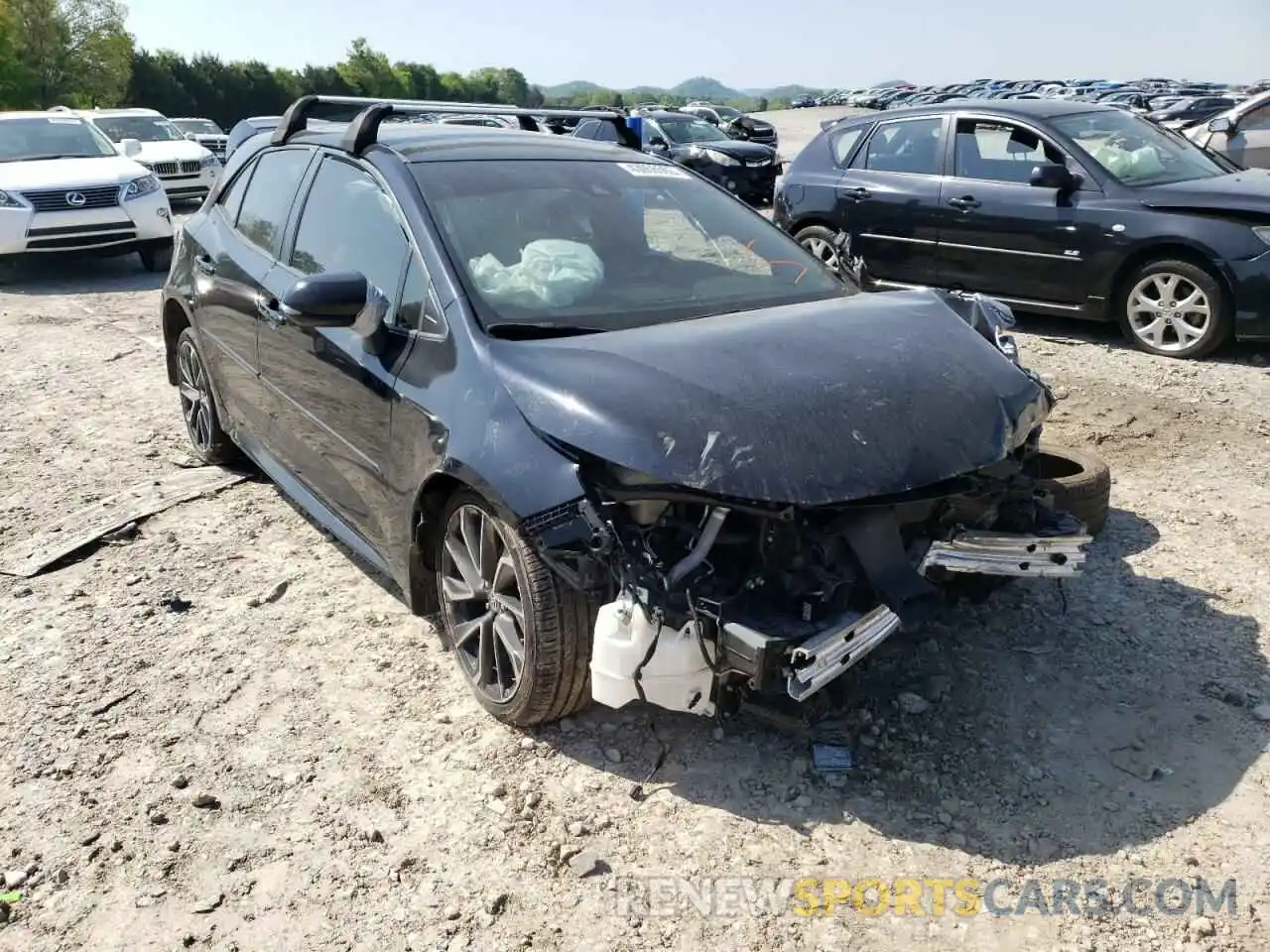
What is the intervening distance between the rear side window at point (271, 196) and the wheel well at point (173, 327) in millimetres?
954

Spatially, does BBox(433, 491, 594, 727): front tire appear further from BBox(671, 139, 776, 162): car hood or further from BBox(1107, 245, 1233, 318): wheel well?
BBox(671, 139, 776, 162): car hood

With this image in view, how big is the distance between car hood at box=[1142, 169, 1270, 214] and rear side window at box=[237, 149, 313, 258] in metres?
5.69

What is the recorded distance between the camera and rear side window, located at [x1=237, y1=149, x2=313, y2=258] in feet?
14.6

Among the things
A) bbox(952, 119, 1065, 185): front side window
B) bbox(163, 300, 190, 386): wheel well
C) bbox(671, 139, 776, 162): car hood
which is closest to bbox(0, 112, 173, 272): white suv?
bbox(163, 300, 190, 386): wheel well

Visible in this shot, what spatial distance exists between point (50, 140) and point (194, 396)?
8794 millimetres

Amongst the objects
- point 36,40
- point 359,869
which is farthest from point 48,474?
point 36,40

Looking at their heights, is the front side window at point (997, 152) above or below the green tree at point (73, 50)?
below

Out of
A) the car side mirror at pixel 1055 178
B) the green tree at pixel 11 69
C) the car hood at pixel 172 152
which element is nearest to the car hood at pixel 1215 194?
the car side mirror at pixel 1055 178

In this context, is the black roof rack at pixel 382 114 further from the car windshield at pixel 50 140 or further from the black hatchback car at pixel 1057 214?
the car windshield at pixel 50 140

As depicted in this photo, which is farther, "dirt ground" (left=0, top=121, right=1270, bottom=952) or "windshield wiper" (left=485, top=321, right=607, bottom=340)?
"windshield wiper" (left=485, top=321, right=607, bottom=340)

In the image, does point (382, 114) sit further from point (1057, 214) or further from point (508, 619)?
point (1057, 214)

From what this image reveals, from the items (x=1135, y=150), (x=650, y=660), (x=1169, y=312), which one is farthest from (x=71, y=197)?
(x=650, y=660)

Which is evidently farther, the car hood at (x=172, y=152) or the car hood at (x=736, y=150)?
the car hood at (x=736, y=150)

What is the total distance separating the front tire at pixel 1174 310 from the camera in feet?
23.1
